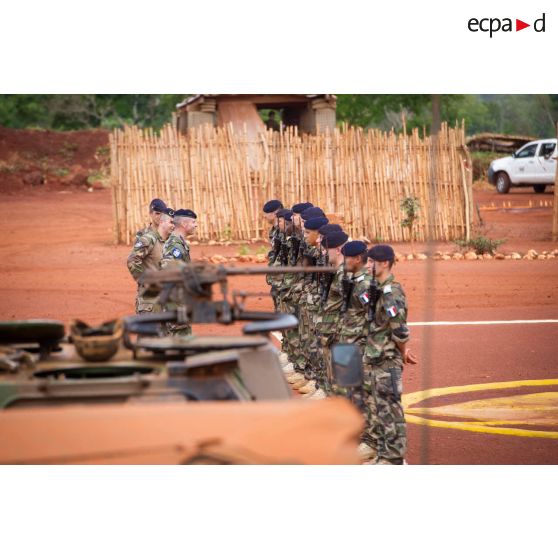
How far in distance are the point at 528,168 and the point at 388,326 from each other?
85.1ft

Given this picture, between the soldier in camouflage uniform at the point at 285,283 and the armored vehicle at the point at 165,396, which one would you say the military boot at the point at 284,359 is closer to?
the soldier in camouflage uniform at the point at 285,283

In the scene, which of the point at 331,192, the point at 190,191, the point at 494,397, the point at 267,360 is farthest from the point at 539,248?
the point at 267,360

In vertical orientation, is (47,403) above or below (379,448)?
above

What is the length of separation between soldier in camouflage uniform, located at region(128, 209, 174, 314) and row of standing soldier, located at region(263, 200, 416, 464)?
5.10 feet

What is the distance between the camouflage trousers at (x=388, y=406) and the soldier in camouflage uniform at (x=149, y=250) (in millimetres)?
3841

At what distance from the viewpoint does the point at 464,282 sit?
18266 millimetres

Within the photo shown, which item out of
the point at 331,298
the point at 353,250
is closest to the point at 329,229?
the point at 331,298

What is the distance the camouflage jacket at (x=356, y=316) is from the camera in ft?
28.5

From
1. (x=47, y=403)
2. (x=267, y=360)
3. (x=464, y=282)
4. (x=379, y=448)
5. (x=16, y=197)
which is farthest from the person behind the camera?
(x=16, y=197)

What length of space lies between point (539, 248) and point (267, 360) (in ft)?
60.9

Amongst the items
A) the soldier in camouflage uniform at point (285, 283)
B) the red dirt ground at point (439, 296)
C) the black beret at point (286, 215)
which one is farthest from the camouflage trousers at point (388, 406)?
the black beret at point (286, 215)

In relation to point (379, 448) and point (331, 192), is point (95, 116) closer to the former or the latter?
point (331, 192)

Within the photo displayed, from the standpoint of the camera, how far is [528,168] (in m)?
33.0

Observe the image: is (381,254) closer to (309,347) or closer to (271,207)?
(309,347)
